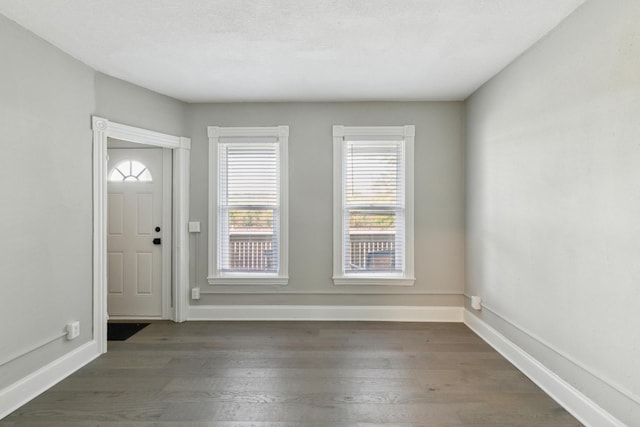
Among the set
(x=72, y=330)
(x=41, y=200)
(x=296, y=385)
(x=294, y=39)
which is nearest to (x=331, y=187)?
(x=294, y=39)

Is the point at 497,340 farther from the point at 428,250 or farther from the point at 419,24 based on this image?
the point at 419,24

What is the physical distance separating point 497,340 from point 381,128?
2503mm

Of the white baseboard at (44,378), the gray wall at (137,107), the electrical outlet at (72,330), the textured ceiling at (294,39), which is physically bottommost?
the white baseboard at (44,378)

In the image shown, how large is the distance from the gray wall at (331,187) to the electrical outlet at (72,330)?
4.67ft

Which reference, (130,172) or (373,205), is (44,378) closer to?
(130,172)

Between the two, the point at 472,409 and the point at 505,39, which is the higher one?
the point at 505,39

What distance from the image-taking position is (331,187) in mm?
3988

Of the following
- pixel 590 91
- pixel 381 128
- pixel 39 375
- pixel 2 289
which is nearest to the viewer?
pixel 590 91

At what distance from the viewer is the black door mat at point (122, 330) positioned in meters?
3.48

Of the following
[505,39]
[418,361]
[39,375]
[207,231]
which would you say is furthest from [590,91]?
[39,375]

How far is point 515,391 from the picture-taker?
245cm

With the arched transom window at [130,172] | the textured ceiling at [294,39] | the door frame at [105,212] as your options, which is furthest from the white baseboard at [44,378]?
the textured ceiling at [294,39]

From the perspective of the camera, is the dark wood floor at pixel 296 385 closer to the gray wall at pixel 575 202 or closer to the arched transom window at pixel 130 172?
the gray wall at pixel 575 202

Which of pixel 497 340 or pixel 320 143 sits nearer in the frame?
pixel 497 340
